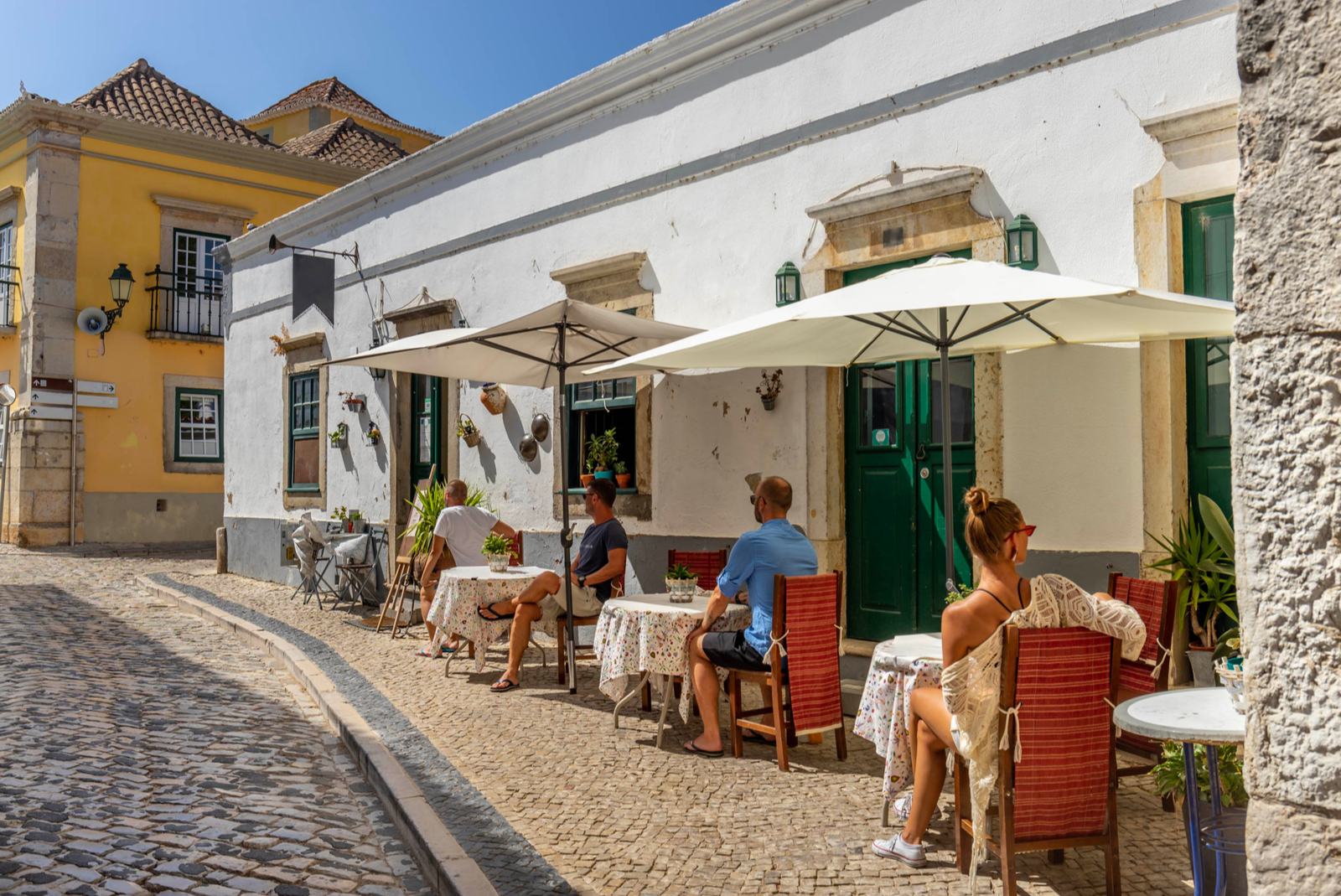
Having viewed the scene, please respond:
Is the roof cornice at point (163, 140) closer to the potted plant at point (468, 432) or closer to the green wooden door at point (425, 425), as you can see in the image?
the green wooden door at point (425, 425)

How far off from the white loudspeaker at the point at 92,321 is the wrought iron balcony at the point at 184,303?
2.94 feet

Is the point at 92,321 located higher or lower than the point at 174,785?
higher

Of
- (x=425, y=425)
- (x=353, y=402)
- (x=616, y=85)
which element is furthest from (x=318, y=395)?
(x=616, y=85)

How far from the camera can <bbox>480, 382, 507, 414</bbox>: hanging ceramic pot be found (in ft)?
31.2

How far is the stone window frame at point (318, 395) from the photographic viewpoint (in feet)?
40.2

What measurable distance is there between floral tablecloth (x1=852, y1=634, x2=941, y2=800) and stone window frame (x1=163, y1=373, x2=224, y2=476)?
1875 centimetres

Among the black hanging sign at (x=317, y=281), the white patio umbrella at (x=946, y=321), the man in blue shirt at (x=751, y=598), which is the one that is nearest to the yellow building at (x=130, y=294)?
the black hanging sign at (x=317, y=281)

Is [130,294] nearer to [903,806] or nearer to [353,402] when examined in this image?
[353,402]

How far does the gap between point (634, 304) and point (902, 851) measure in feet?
17.8

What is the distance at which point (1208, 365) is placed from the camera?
5.21m

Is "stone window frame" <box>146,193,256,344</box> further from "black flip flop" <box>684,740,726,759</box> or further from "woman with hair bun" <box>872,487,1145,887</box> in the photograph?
"woman with hair bun" <box>872,487,1145,887</box>

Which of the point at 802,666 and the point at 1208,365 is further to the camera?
the point at 1208,365

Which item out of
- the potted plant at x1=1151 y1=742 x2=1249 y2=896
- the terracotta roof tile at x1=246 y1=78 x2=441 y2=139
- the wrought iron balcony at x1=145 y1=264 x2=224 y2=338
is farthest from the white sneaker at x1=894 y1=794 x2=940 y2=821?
the terracotta roof tile at x1=246 y1=78 x2=441 y2=139

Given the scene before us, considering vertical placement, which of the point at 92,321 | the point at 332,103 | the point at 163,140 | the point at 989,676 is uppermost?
the point at 332,103
